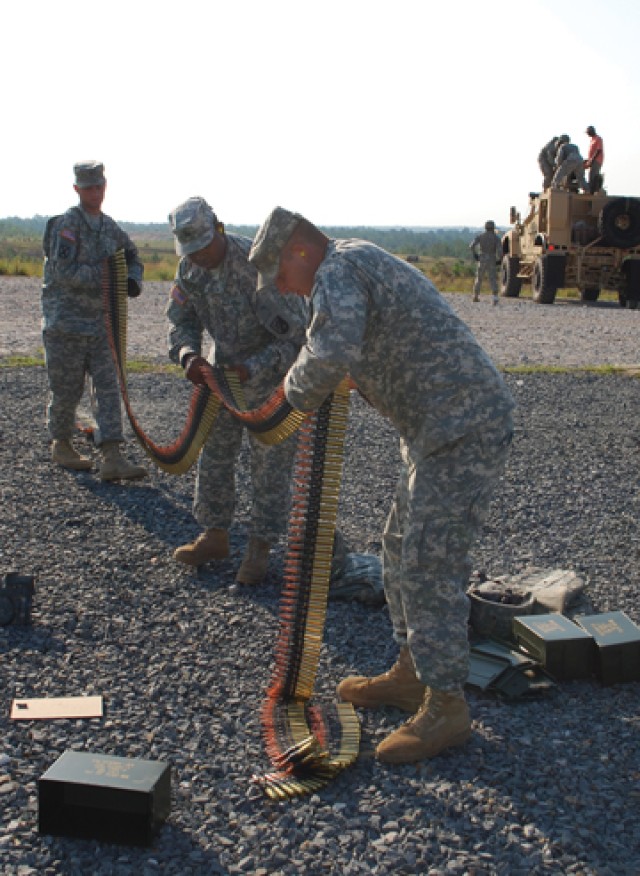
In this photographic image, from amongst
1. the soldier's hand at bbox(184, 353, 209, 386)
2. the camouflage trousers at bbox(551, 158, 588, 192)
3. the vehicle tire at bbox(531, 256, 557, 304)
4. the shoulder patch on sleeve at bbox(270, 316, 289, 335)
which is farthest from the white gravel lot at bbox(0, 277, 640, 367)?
the shoulder patch on sleeve at bbox(270, 316, 289, 335)

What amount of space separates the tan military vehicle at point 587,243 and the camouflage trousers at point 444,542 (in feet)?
66.0

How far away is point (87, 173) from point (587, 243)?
1812 cm

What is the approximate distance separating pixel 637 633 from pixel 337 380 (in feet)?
6.61

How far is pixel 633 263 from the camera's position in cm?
2277

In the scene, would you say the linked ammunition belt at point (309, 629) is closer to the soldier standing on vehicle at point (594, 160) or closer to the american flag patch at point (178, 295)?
the american flag patch at point (178, 295)

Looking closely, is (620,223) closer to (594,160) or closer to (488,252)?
(594,160)

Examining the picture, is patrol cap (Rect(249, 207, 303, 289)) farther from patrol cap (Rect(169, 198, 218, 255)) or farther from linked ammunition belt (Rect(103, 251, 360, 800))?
patrol cap (Rect(169, 198, 218, 255))

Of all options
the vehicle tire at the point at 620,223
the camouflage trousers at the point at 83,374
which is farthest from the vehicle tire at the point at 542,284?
the camouflage trousers at the point at 83,374

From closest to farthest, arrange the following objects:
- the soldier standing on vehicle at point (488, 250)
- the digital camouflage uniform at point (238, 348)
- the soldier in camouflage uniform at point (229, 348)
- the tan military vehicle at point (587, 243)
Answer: the soldier in camouflage uniform at point (229, 348) → the digital camouflage uniform at point (238, 348) → the tan military vehicle at point (587, 243) → the soldier standing on vehicle at point (488, 250)

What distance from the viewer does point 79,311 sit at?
7.73 m

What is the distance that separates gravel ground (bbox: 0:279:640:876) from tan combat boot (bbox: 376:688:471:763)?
0.06m

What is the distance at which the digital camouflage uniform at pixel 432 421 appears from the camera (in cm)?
367

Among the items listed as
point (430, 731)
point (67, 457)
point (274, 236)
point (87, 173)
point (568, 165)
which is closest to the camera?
point (274, 236)

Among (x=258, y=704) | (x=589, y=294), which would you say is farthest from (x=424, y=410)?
(x=589, y=294)
